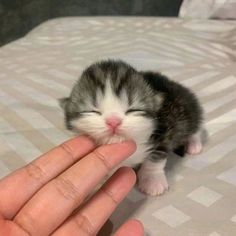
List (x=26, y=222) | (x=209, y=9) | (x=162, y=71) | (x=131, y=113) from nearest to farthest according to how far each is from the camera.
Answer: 1. (x=26, y=222)
2. (x=131, y=113)
3. (x=162, y=71)
4. (x=209, y=9)

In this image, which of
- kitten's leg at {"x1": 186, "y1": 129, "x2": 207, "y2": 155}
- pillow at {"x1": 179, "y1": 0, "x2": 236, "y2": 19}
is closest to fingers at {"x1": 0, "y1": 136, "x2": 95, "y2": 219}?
kitten's leg at {"x1": 186, "y1": 129, "x2": 207, "y2": 155}

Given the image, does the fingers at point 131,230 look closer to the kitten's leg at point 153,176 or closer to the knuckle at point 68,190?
the knuckle at point 68,190

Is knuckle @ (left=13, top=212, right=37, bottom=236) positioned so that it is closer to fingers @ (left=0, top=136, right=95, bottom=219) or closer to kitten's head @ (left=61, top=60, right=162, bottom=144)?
fingers @ (left=0, top=136, right=95, bottom=219)

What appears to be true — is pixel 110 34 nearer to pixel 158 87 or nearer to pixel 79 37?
pixel 79 37

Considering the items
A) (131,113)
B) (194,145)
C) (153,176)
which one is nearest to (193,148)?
(194,145)

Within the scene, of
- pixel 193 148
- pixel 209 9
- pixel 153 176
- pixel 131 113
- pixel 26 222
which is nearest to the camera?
pixel 26 222

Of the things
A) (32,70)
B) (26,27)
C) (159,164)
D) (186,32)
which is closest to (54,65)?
(32,70)

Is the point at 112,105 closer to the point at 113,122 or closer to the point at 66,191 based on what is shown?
the point at 113,122

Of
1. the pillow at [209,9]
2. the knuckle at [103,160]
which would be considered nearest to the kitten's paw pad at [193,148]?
the knuckle at [103,160]
